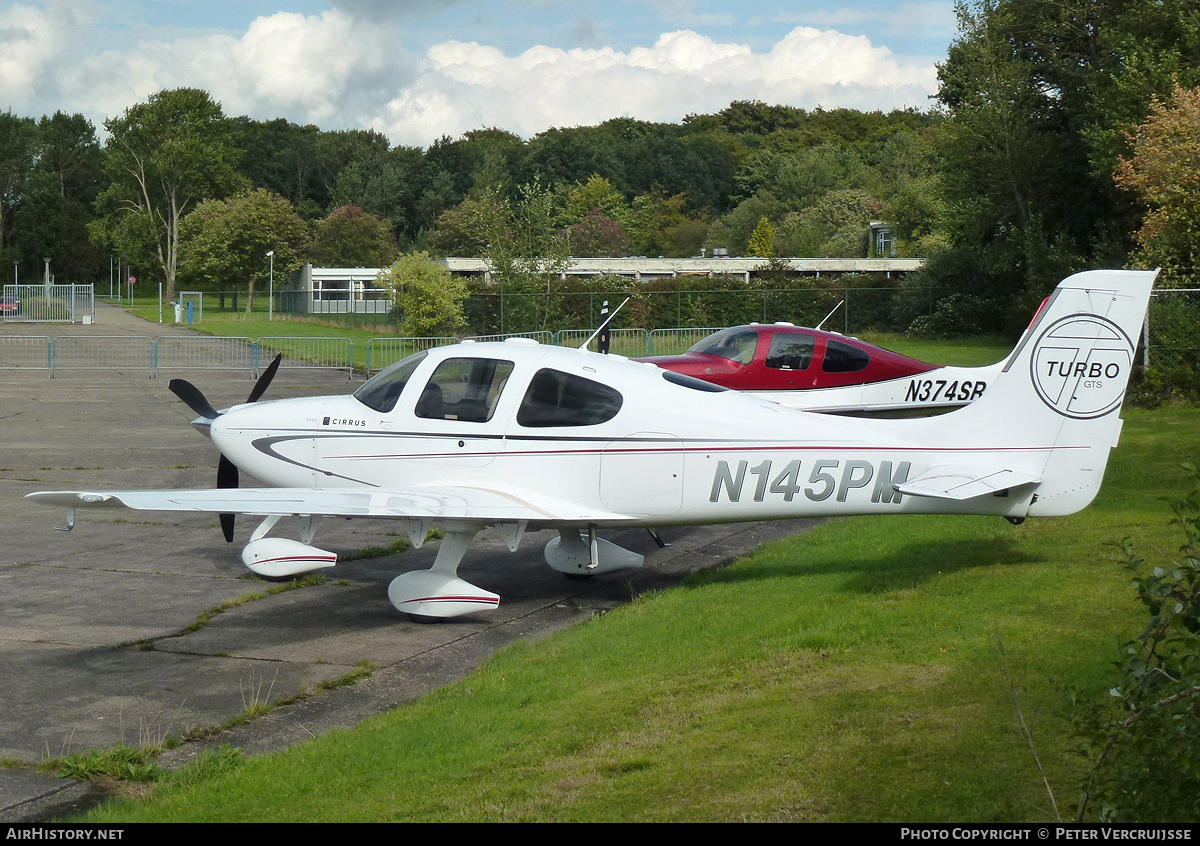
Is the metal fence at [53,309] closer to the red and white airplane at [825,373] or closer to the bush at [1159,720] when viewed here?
the red and white airplane at [825,373]

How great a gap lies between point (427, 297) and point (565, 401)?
1075 inches

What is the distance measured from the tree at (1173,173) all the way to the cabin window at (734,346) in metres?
10.1

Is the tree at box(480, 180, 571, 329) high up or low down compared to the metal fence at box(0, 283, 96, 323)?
up

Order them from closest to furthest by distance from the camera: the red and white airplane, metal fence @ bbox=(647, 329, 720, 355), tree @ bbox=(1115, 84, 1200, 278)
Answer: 1. the red and white airplane
2. tree @ bbox=(1115, 84, 1200, 278)
3. metal fence @ bbox=(647, 329, 720, 355)

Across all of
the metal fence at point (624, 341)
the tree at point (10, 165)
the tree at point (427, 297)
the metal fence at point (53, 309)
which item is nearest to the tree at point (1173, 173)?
the metal fence at point (624, 341)

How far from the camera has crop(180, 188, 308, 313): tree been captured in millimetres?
79188

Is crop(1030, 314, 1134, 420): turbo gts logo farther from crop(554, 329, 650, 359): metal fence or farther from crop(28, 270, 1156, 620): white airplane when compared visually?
crop(554, 329, 650, 359): metal fence

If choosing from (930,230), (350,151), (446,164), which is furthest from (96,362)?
(350,151)

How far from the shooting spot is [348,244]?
86.6 metres

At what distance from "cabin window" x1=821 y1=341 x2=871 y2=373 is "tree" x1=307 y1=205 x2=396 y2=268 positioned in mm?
69495

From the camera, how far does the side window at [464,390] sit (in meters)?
9.94

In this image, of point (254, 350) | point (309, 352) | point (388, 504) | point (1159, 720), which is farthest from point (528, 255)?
point (1159, 720)

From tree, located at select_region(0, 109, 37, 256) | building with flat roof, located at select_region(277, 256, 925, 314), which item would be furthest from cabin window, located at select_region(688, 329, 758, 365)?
tree, located at select_region(0, 109, 37, 256)

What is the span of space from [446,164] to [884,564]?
104 metres
